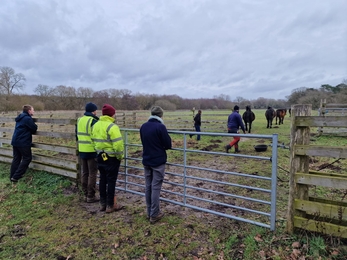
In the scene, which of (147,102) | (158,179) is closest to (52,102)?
(147,102)

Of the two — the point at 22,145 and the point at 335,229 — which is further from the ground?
the point at 22,145

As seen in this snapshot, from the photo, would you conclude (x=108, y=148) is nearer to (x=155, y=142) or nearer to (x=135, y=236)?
(x=155, y=142)

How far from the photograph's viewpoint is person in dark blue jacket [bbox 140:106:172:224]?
3414 mm

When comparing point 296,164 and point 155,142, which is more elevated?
point 155,142

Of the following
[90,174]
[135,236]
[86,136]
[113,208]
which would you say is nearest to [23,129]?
[86,136]

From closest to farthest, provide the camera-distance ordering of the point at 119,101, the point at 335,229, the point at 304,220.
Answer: the point at 335,229, the point at 304,220, the point at 119,101

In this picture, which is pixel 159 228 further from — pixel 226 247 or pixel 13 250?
pixel 13 250

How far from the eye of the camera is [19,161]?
18.4ft

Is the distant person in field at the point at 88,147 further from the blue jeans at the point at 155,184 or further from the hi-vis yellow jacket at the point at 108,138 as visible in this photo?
the blue jeans at the point at 155,184

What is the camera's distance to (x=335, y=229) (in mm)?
2611

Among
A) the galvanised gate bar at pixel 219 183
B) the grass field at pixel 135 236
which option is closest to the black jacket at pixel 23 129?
the grass field at pixel 135 236

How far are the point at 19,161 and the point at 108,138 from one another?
11.5 feet

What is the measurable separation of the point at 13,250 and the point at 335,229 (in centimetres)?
420

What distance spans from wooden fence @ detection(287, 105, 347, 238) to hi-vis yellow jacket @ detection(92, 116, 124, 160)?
2.64 meters
